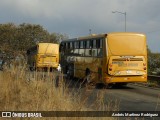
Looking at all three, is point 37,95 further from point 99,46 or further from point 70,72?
point 70,72

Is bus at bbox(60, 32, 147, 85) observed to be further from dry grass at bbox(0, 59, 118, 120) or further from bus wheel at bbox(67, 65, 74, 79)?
dry grass at bbox(0, 59, 118, 120)

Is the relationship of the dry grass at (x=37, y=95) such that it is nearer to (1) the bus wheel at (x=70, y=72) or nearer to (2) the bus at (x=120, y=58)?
(2) the bus at (x=120, y=58)

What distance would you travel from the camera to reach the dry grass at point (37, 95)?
898 cm

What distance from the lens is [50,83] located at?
11.1m

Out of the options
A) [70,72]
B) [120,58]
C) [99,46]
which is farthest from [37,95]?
[70,72]

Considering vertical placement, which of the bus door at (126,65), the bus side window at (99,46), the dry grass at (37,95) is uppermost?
the bus side window at (99,46)

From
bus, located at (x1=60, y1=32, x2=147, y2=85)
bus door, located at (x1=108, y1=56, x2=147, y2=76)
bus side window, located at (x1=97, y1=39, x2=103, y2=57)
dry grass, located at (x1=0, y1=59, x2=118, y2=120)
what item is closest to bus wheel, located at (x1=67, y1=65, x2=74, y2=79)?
bus, located at (x1=60, y1=32, x2=147, y2=85)

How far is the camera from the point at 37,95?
33.6 feet

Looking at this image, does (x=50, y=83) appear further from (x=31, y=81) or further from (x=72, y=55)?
(x=72, y=55)

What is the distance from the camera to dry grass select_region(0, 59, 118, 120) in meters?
8.98

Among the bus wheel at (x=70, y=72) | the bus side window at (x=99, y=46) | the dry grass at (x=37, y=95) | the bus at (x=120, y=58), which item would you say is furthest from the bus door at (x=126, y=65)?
the dry grass at (x=37, y=95)

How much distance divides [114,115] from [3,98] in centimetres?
377

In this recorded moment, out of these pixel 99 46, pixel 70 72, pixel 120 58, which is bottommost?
pixel 70 72

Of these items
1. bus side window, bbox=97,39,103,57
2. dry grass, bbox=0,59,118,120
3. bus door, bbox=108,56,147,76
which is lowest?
dry grass, bbox=0,59,118,120
